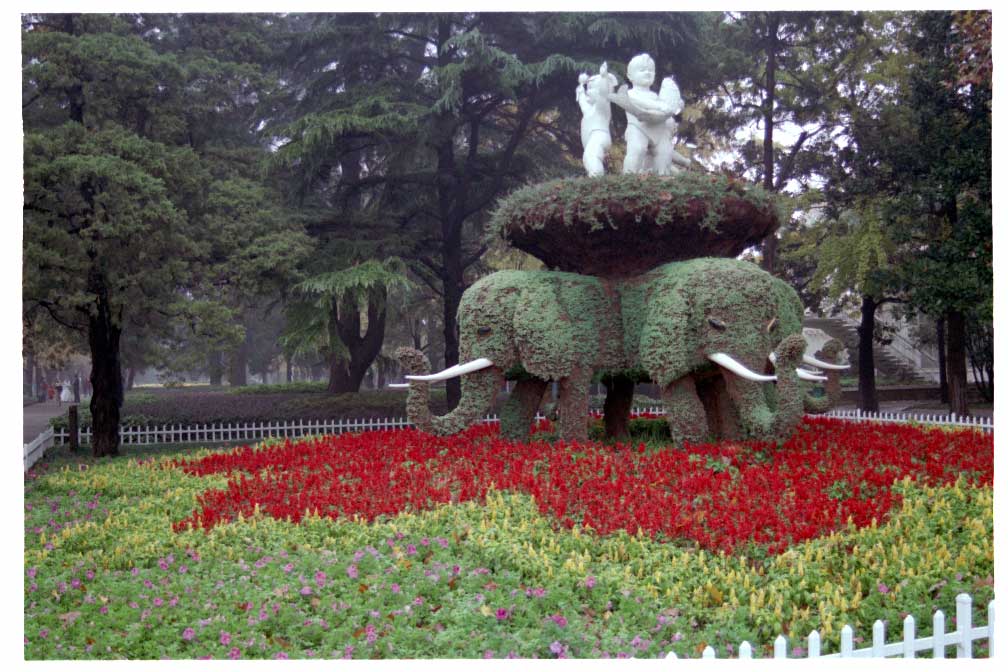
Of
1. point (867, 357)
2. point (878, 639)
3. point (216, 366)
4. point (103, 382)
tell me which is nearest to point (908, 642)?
point (878, 639)

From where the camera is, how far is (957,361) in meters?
14.5

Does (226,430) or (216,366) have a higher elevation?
(216,366)

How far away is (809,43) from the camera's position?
16562mm

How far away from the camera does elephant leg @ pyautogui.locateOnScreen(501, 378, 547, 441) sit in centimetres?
956

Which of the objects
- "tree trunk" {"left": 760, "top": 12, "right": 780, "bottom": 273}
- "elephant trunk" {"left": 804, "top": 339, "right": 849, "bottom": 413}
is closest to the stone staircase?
"tree trunk" {"left": 760, "top": 12, "right": 780, "bottom": 273}

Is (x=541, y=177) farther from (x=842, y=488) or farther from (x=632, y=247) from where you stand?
(x=842, y=488)

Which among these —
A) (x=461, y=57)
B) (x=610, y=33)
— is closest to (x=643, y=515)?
(x=610, y=33)

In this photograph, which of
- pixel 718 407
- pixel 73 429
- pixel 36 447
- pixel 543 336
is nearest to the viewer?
pixel 543 336

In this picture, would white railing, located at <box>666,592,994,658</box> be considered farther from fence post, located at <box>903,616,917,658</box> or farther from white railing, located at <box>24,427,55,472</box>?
white railing, located at <box>24,427,55,472</box>

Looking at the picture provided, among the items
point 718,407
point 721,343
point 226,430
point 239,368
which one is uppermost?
point 721,343

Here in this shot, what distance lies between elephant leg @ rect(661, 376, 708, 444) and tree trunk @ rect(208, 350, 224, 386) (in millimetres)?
23227

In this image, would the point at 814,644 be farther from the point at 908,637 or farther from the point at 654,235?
the point at 654,235

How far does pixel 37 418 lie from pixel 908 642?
19963mm

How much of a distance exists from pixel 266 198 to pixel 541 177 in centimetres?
555
